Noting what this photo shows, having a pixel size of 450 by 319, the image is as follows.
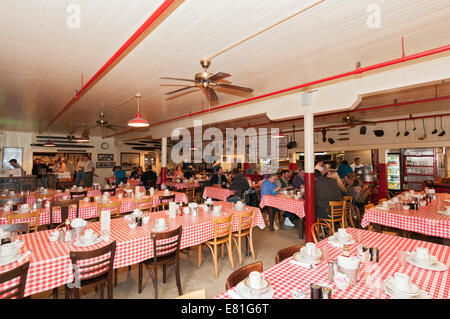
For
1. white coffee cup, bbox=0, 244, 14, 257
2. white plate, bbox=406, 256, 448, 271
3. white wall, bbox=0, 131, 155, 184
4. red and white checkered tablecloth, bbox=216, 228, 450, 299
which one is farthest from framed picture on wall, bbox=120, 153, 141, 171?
white plate, bbox=406, 256, 448, 271

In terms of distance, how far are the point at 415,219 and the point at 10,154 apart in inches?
700

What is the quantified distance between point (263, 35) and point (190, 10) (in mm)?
1090

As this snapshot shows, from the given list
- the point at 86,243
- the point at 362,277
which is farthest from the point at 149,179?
the point at 362,277

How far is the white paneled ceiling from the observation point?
103 inches

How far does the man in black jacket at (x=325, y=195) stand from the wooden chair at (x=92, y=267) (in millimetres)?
4422

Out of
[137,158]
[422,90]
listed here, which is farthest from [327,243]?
[137,158]

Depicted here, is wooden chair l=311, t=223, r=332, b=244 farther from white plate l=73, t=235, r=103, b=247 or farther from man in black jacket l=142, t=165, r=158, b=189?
man in black jacket l=142, t=165, r=158, b=189

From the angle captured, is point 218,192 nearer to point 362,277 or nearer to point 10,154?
point 362,277

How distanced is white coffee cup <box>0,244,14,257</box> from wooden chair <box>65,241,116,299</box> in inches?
26.0

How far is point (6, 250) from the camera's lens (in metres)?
2.24

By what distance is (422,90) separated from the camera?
18.5 ft

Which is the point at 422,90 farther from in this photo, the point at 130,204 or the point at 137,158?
the point at 137,158

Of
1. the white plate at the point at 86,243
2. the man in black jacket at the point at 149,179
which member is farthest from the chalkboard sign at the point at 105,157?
the white plate at the point at 86,243
